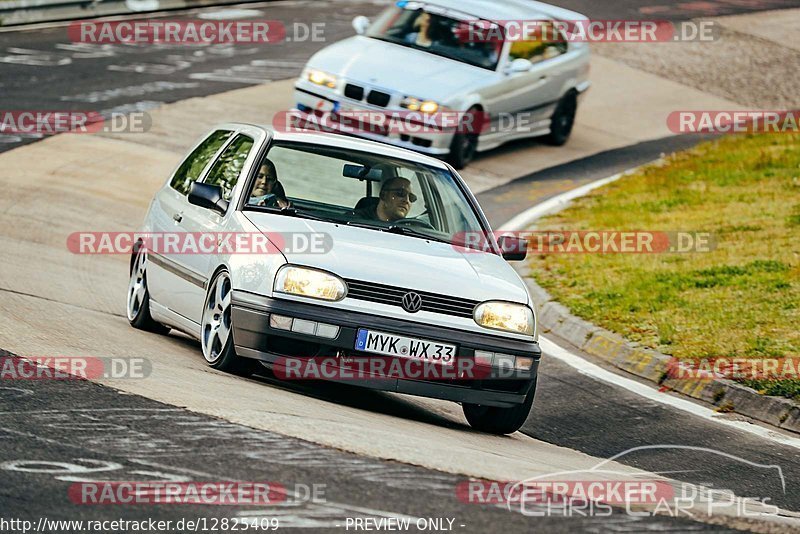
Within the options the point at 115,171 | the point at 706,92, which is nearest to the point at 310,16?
the point at 706,92

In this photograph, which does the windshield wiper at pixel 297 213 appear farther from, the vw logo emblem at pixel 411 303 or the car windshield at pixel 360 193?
the vw logo emblem at pixel 411 303

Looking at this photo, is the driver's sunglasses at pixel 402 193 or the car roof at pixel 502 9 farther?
the car roof at pixel 502 9

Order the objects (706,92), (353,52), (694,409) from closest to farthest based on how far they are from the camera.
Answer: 1. (694,409)
2. (353,52)
3. (706,92)

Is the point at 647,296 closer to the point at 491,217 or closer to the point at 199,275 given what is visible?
the point at 491,217

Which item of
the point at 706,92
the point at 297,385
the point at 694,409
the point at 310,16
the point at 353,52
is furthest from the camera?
the point at 310,16

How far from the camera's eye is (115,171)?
16.7m

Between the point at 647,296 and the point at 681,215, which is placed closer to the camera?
the point at 647,296

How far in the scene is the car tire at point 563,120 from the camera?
67.4 ft

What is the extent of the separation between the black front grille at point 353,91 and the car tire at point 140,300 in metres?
7.19

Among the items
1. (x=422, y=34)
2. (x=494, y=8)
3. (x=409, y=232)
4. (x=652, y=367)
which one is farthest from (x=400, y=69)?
(x=409, y=232)

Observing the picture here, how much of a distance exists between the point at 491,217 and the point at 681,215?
2.19 meters

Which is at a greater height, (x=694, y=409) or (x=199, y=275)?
Answer: (x=199, y=275)

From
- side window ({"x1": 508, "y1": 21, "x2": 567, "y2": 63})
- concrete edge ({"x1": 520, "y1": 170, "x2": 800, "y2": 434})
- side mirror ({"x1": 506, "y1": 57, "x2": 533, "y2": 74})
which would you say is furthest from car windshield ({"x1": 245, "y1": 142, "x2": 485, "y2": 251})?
side window ({"x1": 508, "y1": 21, "x2": 567, "y2": 63})

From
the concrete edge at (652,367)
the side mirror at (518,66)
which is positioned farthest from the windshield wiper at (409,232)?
the side mirror at (518,66)
